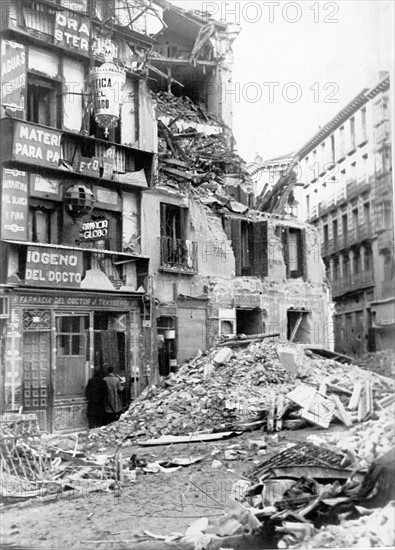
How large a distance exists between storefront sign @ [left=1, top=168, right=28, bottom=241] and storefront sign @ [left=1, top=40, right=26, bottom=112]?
687 millimetres

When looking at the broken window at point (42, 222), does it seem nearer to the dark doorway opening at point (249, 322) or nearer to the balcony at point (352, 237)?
the dark doorway opening at point (249, 322)

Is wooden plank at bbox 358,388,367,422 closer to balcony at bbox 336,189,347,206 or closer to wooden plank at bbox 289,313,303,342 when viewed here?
wooden plank at bbox 289,313,303,342

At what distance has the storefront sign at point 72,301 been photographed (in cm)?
678

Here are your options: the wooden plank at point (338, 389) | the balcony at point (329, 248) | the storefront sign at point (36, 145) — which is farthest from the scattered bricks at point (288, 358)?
the storefront sign at point (36, 145)

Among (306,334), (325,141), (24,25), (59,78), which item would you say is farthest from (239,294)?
(24,25)

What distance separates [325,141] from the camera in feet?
22.9

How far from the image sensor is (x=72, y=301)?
7043 mm

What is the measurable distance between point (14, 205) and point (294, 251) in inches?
112

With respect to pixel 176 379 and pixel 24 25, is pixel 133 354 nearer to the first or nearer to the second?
pixel 176 379

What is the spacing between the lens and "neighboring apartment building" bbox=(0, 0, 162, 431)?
6.76 metres

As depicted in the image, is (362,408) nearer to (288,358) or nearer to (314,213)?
(288,358)

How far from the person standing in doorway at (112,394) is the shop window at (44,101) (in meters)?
2.53

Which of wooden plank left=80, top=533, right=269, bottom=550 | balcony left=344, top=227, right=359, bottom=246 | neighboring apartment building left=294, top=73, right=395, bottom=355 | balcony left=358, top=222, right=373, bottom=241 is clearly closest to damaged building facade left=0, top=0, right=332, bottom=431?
neighboring apartment building left=294, top=73, right=395, bottom=355

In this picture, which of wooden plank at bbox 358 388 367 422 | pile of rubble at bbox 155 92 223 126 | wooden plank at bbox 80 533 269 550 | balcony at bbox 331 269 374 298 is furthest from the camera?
pile of rubble at bbox 155 92 223 126
